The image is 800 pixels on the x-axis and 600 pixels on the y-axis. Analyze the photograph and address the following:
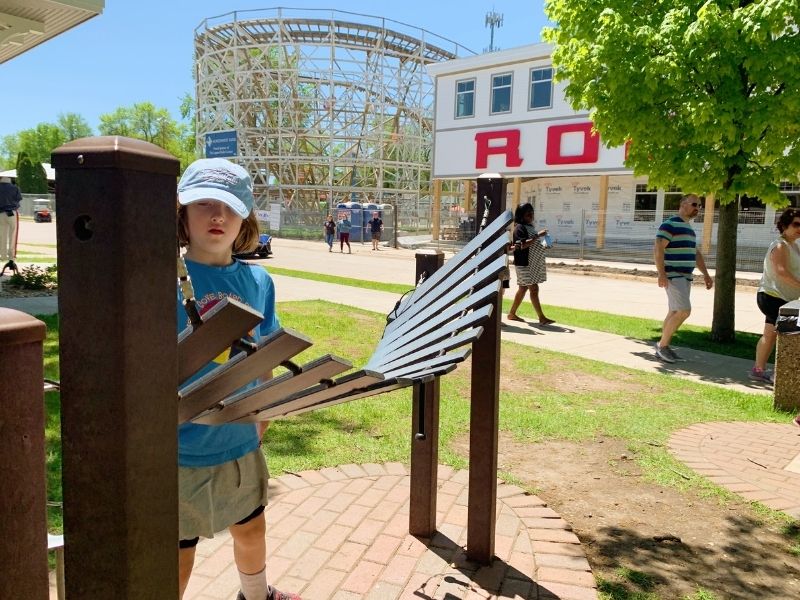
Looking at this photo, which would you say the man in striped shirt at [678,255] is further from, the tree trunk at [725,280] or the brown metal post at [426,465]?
the brown metal post at [426,465]

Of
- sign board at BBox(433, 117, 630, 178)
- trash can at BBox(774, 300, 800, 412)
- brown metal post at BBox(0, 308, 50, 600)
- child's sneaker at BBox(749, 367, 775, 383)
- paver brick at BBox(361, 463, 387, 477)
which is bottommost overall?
paver brick at BBox(361, 463, 387, 477)

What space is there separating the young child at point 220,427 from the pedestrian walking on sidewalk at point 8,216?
10993 mm

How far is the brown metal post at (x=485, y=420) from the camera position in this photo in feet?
8.96

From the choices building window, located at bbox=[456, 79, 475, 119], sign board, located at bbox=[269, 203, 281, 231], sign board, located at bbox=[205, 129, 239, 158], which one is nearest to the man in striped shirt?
sign board, located at bbox=[205, 129, 239, 158]

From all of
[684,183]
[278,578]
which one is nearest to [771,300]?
[684,183]

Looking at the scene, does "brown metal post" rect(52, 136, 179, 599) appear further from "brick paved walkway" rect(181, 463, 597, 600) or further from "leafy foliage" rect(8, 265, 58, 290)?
"leafy foliage" rect(8, 265, 58, 290)

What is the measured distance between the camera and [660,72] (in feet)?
25.0

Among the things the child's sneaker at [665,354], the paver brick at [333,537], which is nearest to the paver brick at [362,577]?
the paver brick at [333,537]

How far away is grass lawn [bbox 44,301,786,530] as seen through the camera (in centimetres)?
415

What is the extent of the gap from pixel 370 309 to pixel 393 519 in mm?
6983

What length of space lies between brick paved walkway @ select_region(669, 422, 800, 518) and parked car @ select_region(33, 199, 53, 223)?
145 feet

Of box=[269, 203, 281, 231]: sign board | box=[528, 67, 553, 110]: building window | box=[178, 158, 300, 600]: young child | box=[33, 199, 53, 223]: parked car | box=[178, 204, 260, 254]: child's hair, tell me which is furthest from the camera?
box=[33, 199, 53, 223]: parked car

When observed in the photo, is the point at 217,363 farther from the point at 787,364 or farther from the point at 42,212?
the point at 42,212

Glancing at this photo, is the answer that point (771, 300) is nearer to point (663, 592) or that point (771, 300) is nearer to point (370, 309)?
point (663, 592)
